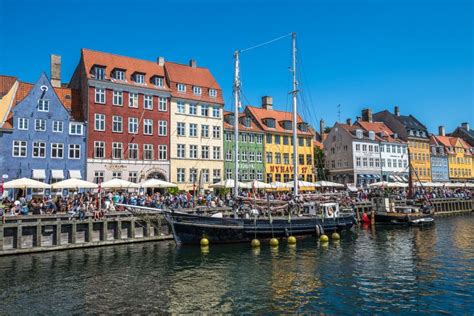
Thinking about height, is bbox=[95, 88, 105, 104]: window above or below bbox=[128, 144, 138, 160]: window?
above

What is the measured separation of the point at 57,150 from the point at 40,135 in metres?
2.28

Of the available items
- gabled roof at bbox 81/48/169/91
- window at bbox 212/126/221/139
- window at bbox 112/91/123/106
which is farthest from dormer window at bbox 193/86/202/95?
window at bbox 112/91/123/106

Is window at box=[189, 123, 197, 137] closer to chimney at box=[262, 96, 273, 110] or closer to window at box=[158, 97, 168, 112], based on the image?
window at box=[158, 97, 168, 112]

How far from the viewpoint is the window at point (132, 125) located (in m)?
50.3

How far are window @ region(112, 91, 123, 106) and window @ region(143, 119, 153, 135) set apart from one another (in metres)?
3.67

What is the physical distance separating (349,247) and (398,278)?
33.3 ft

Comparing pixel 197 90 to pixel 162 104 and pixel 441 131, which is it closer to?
pixel 162 104

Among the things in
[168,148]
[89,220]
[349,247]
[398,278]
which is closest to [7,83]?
[168,148]

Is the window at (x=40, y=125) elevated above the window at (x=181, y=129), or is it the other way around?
the window at (x=181, y=129)

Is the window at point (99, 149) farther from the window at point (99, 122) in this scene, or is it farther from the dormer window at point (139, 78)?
the dormer window at point (139, 78)

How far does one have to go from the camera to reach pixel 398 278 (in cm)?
2034

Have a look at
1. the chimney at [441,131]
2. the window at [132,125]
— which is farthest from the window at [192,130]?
the chimney at [441,131]

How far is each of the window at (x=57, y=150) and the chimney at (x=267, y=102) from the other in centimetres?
3631

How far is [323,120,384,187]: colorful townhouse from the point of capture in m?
75.2
